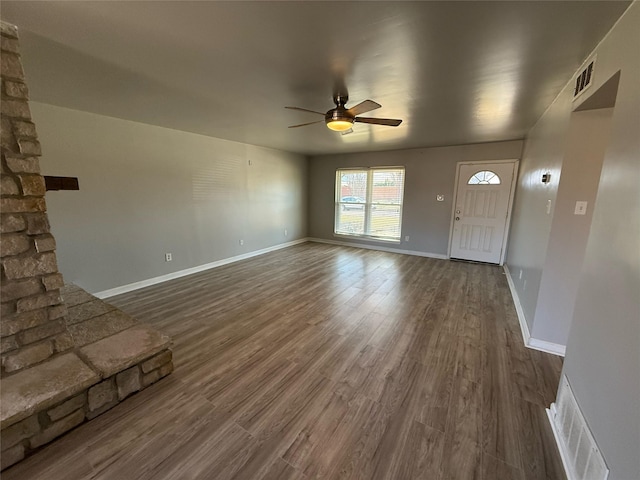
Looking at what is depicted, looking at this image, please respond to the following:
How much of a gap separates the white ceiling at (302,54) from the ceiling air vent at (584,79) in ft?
0.26

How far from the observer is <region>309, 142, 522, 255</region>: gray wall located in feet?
16.5

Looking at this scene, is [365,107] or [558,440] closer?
[558,440]

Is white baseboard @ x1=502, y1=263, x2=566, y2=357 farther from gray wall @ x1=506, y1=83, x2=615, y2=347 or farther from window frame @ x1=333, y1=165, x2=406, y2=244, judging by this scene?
window frame @ x1=333, y1=165, x2=406, y2=244

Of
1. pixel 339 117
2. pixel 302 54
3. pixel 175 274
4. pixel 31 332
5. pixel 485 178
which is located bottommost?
pixel 175 274

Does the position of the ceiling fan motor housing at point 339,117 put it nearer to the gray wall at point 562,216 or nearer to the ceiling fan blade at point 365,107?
the ceiling fan blade at point 365,107

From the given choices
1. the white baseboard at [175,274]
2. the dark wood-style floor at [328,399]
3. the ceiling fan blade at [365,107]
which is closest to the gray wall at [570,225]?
the dark wood-style floor at [328,399]

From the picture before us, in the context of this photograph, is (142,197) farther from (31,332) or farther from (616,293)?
(616,293)

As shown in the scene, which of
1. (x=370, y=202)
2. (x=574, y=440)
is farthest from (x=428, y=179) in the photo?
(x=574, y=440)

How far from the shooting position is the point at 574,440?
1.36 m

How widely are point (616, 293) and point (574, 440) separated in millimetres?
827

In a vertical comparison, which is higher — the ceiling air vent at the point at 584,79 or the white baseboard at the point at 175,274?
the ceiling air vent at the point at 584,79

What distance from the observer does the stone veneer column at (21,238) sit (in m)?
1.50

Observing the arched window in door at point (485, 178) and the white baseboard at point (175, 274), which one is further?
the arched window in door at point (485, 178)

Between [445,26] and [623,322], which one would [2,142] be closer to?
[445,26]
